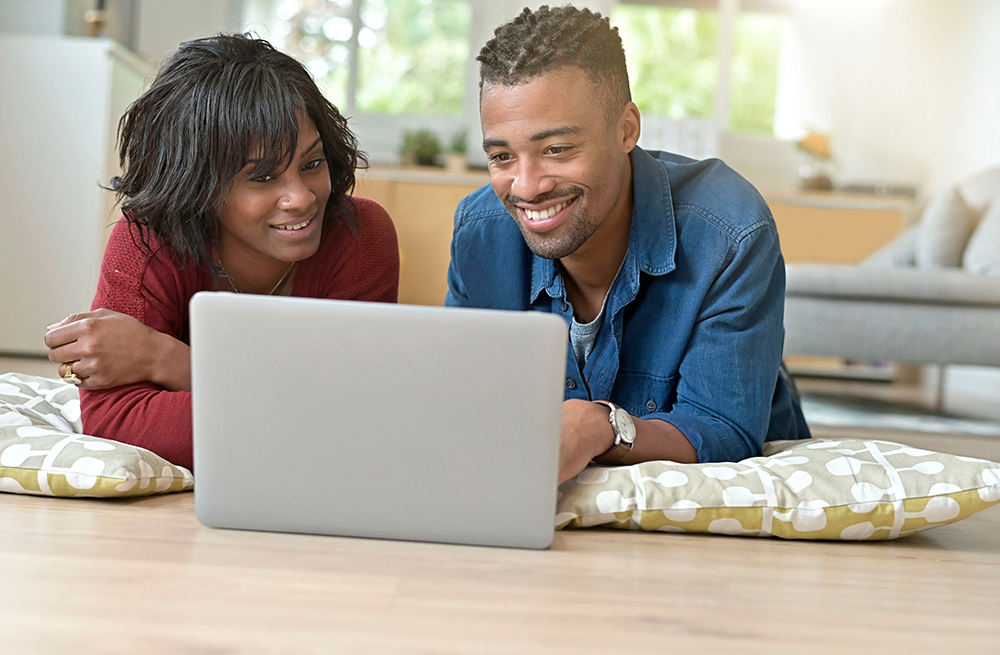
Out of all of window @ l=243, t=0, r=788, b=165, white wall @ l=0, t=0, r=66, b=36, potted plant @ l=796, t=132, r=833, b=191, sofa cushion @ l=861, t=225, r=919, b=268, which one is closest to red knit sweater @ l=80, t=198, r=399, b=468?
white wall @ l=0, t=0, r=66, b=36

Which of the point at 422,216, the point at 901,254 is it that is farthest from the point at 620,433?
the point at 422,216

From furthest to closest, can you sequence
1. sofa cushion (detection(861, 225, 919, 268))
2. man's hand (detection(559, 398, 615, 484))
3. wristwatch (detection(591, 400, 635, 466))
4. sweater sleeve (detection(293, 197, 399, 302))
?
1. sofa cushion (detection(861, 225, 919, 268))
2. sweater sleeve (detection(293, 197, 399, 302))
3. wristwatch (detection(591, 400, 635, 466))
4. man's hand (detection(559, 398, 615, 484))

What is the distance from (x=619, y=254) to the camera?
1555 mm

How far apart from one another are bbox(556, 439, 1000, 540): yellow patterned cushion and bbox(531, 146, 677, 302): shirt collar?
1.12 ft

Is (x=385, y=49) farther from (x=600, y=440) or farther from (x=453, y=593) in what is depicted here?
(x=453, y=593)

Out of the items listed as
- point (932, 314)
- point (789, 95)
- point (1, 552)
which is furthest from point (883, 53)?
point (1, 552)

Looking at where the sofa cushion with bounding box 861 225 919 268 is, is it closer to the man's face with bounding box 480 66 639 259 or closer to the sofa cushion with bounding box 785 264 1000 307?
the sofa cushion with bounding box 785 264 1000 307

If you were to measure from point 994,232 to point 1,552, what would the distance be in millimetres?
3407

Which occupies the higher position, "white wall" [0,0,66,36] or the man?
"white wall" [0,0,66,36]

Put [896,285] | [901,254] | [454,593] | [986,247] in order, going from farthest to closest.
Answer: [901,254], [986,247], [896,285], [454,593]

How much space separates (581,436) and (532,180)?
391 mm

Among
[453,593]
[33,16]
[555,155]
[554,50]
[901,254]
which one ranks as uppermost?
[33,16]

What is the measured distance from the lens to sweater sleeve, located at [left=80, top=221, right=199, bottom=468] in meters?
1.36

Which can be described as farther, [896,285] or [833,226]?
[833,226]
